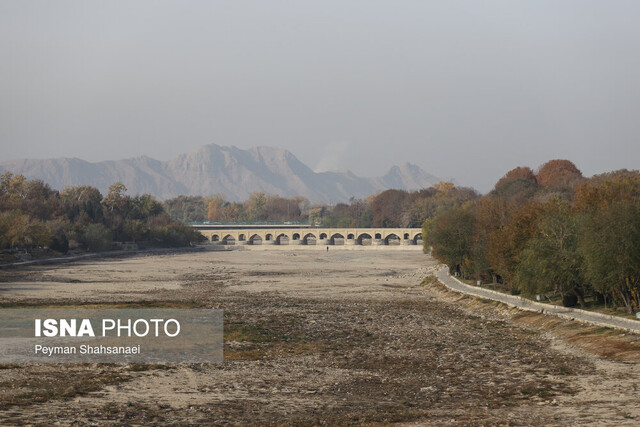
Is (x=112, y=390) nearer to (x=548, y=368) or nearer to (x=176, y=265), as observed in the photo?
(x=548, y=368)

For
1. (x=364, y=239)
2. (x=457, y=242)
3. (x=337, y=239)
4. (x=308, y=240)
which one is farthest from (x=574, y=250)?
(x=308, y=240)

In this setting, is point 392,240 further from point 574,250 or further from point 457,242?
point 574,250

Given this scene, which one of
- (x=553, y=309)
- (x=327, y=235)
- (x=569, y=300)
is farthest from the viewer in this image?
(x=327, y=235)

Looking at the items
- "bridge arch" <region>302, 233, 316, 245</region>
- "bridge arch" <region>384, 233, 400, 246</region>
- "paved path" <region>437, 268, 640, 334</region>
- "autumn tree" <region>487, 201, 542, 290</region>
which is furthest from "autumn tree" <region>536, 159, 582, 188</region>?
"autumn tree" <region>487, 201, 542, 290</region>

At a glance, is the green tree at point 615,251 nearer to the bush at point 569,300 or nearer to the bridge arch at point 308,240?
the bush at point 569,300

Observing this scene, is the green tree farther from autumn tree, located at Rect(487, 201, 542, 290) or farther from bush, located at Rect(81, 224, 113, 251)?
bush, located at Rect(81, 224, 113, 251)

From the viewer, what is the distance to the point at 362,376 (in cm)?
2436

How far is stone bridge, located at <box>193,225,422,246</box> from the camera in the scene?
533 ft

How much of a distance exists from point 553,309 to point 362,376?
1760 centimetres

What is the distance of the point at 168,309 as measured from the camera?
43000 mm

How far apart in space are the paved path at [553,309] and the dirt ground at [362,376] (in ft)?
2.57

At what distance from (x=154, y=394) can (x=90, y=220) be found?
11538cm

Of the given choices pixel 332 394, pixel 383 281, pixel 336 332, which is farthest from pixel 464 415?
pixel 383 281

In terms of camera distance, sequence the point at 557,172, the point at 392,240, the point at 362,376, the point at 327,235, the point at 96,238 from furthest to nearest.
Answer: the point at 327,235 → the point at 392,240 → the point at 557,172 → the point at 96,238 → the point at 362,376
